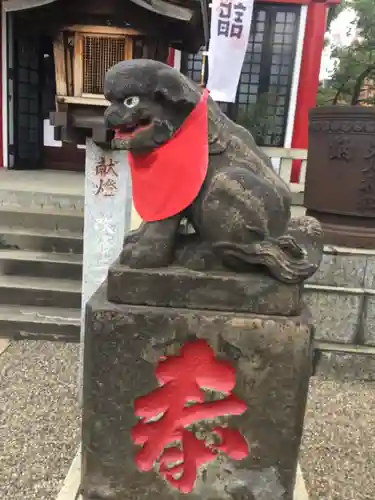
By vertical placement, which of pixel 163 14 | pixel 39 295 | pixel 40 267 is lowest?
pixel 39 295

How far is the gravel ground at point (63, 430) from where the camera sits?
2.64m

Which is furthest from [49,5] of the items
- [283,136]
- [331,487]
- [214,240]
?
[283,136]

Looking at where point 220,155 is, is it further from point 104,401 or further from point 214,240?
point 104,401

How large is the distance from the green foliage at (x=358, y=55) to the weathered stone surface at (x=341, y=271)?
8.72 meters

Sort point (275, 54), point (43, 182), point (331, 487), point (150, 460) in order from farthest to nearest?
point (275, 54)
point (43, 182)
point (331, 487)
point (150, 460)

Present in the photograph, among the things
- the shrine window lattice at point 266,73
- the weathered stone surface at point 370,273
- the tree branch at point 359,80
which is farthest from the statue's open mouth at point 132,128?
the tree branch at point 359,80

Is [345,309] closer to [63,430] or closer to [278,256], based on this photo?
[63,430]

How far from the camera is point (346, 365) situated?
395 cm

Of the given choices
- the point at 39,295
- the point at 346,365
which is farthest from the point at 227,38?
the point at 346,365

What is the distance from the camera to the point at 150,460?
5.71ft

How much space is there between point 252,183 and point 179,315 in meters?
0.50

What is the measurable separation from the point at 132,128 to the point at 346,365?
3032 mm

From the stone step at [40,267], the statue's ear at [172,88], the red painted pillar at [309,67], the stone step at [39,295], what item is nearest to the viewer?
the statue's ear at [172,88]

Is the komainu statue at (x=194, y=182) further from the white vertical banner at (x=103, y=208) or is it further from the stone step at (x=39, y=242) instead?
the stone step at (x=39, y=242)
